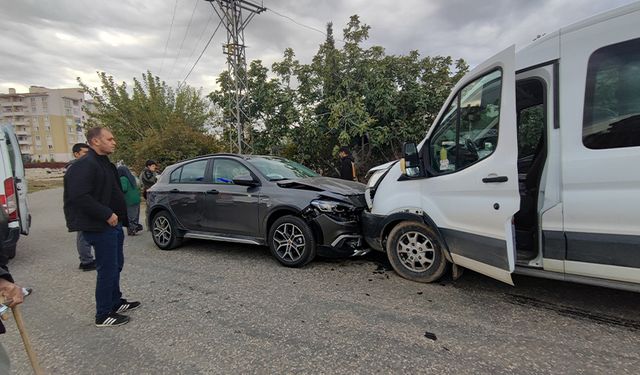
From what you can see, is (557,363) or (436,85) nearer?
(557,363)

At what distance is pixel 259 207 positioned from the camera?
16.0 ft

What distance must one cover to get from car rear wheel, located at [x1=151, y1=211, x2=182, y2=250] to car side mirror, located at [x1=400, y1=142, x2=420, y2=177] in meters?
4.01

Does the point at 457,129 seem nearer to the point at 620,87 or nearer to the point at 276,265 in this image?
the point at 620,87

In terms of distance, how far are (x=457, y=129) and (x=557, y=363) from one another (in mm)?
2204

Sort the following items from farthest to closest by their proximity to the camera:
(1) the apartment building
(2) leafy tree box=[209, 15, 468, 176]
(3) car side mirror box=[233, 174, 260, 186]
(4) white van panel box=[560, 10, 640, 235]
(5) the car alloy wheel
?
(1) the apartment building < (2) leafy tree box=[209, 15, 468, 176] < (3) car side mirror box=[233, 174, 260, 186] < (5) the car alloy wheel < (4) white van panel box=[560, 10, 640, 235]

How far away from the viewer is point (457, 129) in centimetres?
357

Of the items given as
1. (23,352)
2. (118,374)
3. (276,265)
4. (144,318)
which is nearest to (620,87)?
(276,265)

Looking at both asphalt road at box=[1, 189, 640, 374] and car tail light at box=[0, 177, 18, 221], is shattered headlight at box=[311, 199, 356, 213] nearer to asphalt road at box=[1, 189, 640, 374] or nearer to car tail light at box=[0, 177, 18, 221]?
asphalt road at box=[1, 189, 640, 374]

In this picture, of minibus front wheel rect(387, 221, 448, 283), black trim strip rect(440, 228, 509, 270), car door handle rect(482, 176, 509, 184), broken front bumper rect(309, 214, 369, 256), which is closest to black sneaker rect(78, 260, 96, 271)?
broken front bumper rect(309, 214, 369, 256)

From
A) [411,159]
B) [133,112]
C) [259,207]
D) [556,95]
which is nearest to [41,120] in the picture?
[133,112]

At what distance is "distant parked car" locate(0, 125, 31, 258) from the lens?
17.1ft

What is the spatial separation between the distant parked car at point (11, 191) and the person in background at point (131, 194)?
1514 millimetres

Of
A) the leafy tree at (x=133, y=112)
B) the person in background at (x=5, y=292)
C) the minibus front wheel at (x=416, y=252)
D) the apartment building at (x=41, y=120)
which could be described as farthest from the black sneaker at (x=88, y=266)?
the apartment building at (x=41, y=120)

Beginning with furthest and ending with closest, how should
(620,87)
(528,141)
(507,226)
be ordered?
(528,141)
(507,226)
(620,87)
